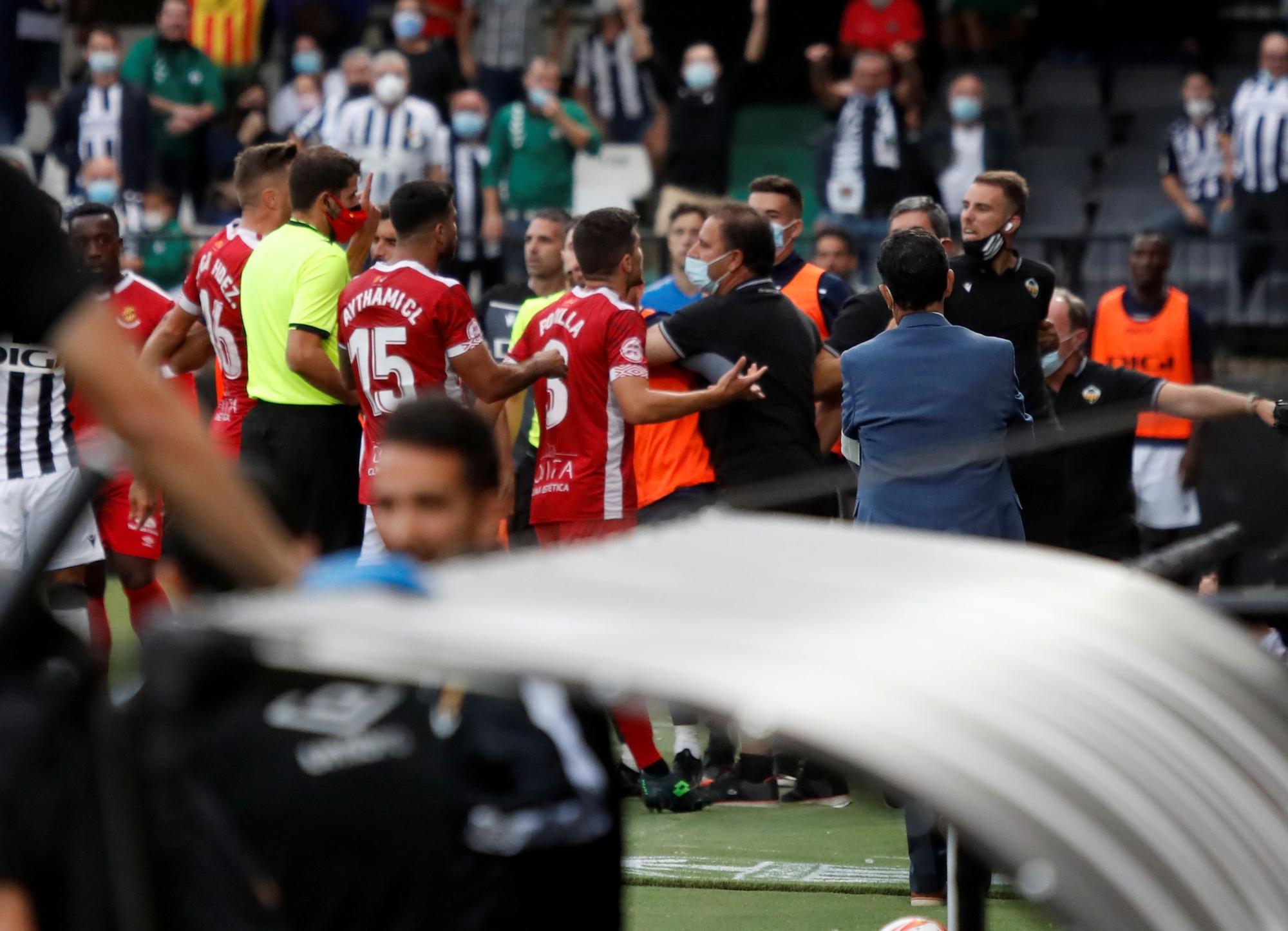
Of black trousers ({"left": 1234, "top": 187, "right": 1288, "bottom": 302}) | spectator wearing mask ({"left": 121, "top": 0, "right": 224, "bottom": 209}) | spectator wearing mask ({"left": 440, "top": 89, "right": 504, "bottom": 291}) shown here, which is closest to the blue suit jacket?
black trousers ({"left": 1234, "top": 187, "right": 1288, "bottom": 302})

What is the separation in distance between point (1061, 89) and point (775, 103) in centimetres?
355

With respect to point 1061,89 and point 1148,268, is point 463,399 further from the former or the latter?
point 1061,89

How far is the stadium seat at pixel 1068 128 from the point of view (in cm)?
1902

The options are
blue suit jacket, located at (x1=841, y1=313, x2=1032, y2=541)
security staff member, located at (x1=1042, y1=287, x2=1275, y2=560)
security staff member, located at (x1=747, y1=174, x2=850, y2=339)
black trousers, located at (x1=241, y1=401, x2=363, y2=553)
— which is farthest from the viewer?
security staff member, located at (x1=747, y1=174, x2=850, y2=339)

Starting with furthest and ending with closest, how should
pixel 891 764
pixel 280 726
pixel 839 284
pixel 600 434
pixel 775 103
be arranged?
pixel 775 103
pixel 839 284
pixel 600 434
pixel 280 726
pixel 891 764

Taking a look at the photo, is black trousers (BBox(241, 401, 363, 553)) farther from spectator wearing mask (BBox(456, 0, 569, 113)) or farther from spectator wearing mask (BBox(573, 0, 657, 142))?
spectator wearing mask (BBox(573, 0, 657, 142))

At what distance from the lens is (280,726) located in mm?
2221

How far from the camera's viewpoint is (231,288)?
327 inches

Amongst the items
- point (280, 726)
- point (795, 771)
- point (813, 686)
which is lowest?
point (795, 771)

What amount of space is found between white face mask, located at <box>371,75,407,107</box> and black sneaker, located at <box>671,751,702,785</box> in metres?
9.04

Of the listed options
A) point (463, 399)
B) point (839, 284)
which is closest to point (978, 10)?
point (839, 284)

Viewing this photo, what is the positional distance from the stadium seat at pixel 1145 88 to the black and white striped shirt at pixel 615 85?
4.71 metres

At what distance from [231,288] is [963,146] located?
9440mm

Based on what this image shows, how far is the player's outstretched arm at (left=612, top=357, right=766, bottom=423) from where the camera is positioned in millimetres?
7230
